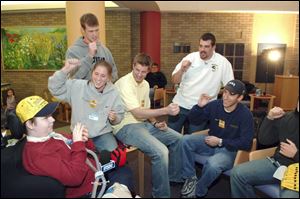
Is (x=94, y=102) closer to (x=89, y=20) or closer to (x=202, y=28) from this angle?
(x=89, y=20)

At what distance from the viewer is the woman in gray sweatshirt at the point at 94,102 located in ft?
6.33

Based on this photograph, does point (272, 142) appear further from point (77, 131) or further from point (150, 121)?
→ point (77, 131)

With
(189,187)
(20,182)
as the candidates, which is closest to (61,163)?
(20,182)

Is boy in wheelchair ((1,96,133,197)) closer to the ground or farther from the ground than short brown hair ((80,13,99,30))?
closer to the ground

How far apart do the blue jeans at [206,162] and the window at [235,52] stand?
4.50 m

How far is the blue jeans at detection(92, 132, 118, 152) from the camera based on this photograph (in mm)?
1928

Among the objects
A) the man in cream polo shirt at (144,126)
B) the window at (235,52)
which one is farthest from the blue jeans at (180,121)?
the window at (235,52)

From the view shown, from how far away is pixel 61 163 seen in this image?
1.37 m

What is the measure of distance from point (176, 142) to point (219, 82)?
2.19 ft

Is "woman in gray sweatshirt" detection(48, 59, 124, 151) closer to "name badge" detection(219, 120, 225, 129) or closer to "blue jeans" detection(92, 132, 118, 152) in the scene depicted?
"blue jeans" detection(92, 132, 118, 152)

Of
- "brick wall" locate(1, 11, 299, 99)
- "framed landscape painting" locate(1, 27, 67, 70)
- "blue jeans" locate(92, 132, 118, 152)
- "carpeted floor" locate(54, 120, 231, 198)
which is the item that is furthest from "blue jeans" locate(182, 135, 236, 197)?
"framed landscape painting" locate(1, 27, 67, 70)

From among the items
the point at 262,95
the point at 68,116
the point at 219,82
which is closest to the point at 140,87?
the point at 219,82

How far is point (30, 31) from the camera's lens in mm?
6465

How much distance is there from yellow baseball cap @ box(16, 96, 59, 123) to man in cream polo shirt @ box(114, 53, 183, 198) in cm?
75
